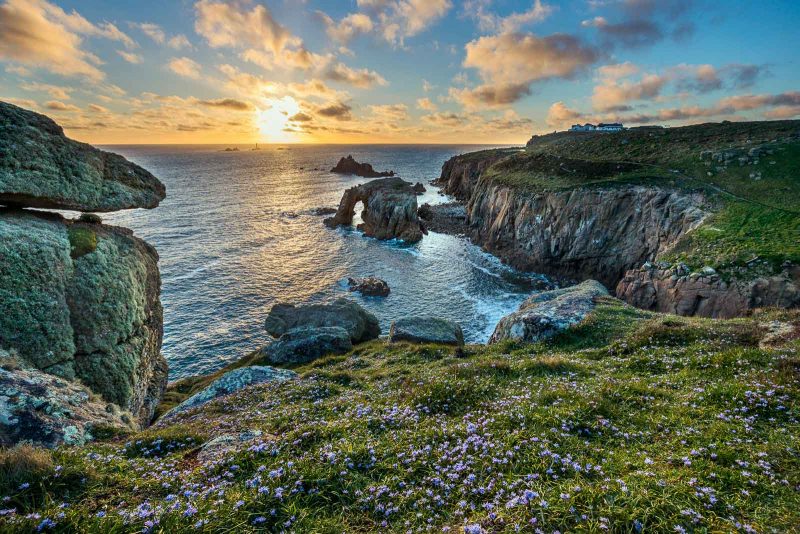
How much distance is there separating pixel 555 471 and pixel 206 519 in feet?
21.2

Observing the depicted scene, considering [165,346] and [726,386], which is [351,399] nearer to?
[726,386]

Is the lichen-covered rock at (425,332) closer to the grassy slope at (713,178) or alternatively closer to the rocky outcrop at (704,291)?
the rocky outcrop at (704,291)

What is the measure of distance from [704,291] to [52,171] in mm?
49913

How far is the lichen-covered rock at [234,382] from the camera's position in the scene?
1805 centimetres

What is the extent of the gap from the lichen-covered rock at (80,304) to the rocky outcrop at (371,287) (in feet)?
103

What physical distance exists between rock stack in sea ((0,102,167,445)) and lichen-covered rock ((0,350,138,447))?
115 millimetres

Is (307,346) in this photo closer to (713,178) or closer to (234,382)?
(234,382)

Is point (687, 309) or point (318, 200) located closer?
point (687, 309)

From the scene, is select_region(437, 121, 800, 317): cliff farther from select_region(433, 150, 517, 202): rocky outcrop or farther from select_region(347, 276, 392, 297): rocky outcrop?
select_region(433, 150, 517, 202): rocky outcrop

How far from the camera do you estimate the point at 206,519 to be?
18.3 ft

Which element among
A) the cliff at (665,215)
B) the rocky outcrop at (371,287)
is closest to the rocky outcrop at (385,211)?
the cliff at (665,215)

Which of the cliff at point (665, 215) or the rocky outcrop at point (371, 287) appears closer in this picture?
the cliff at point (665, 215)

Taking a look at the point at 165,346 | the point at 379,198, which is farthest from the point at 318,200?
the point at 165,346

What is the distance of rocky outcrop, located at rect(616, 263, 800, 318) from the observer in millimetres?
29891
